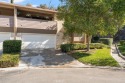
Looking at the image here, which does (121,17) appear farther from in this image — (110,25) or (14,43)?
(14,43)

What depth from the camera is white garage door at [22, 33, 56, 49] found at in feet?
84.2

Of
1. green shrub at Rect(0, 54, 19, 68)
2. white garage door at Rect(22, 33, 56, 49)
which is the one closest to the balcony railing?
white garage door at Rect(22, 33, 56, 49)

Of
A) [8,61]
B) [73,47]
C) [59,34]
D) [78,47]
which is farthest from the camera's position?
[59,34]

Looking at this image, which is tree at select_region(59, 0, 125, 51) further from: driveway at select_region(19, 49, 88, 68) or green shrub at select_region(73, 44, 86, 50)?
green shrub at select_region(73, 44, 86, 50)

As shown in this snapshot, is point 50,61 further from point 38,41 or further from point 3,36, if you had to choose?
point 38,41

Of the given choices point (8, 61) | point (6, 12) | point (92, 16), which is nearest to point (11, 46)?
point (8, 61)

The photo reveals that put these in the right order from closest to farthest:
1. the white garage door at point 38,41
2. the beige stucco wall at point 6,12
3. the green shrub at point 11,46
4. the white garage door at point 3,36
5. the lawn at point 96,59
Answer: the lawn at point 96,59, the green shrub at point 11,46, the white garage door at point 3,36, the beige stucco wall at point 6,12, the white garage door at point 38,41

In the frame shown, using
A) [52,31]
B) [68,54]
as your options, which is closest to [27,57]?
[68,54]

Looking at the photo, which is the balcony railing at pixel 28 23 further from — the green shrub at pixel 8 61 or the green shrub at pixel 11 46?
the green shrub at pixel 8 61

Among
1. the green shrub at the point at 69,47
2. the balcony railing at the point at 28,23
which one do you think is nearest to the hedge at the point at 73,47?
the green shrub at the point at 69,47

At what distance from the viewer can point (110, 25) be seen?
21.0 m

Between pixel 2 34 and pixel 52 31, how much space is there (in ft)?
20.2

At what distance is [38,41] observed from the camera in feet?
87.5

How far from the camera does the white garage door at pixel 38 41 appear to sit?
25656mm
